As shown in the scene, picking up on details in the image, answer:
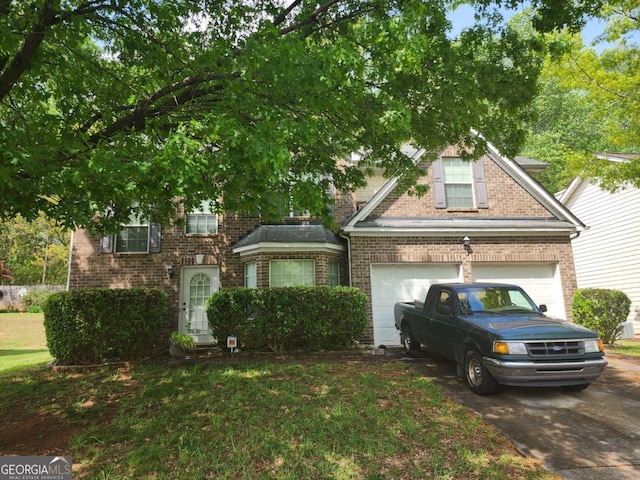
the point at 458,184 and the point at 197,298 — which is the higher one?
the point at 458,184

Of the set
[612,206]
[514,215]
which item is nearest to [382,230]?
[514,215]

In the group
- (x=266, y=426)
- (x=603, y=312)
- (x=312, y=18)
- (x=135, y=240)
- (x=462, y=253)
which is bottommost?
(x=266, y=426)

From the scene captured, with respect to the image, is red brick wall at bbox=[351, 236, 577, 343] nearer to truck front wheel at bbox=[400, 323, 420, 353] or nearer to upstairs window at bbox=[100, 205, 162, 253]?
truck front wheel at bbox=[400, 323, 420, 353]

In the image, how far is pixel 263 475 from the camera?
374cm

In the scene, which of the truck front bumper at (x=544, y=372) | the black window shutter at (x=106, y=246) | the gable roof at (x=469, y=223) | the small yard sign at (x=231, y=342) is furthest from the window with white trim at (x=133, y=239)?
the truck front bumper at (x=544, y=372)

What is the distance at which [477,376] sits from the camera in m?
6.21

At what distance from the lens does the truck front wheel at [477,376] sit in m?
5.94

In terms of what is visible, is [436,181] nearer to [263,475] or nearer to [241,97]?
[241,97]

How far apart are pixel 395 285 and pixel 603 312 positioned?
596 centimetres

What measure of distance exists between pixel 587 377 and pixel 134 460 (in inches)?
245

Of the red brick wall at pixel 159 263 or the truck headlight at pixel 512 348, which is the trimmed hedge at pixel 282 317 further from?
the truck headlight at pixel 512 348

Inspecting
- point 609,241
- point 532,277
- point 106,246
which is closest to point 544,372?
point 532,277

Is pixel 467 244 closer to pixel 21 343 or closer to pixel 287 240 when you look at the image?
pixel 287 240

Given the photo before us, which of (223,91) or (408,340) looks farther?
(408,340)
